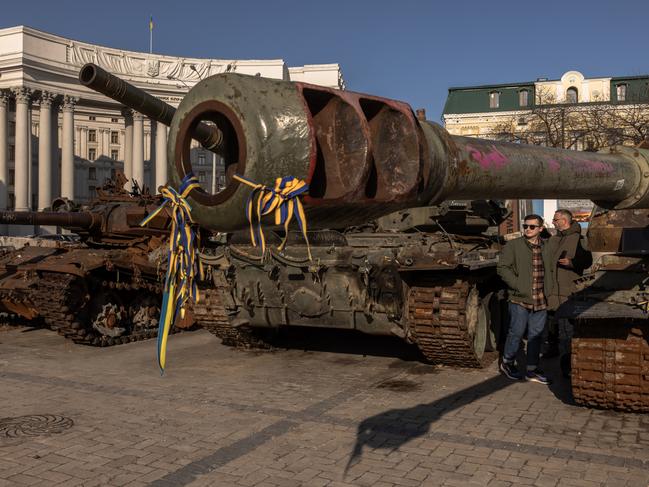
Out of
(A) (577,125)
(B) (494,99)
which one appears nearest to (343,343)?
(A) (577,125)

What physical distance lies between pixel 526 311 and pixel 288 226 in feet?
19.1

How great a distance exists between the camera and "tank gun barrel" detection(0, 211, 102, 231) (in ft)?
37.1

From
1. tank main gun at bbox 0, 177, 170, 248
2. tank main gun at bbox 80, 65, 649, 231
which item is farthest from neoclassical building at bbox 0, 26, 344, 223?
tank main gun at bbox 80, 65, 649, 231

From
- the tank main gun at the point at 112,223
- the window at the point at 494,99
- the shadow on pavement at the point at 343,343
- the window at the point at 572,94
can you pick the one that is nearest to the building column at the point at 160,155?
the window at the point at 494,99

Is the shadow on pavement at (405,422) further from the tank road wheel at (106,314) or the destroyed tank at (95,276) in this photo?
the tank road wheel at (106,314)

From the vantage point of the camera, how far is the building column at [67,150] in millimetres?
57750

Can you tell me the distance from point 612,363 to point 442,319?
238cm

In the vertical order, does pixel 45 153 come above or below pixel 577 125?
above

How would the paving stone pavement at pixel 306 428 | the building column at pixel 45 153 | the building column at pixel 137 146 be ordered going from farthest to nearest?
the building column at pixel 137 146, the building column at pixel 45 153, the paving stone pavement at pixel 306 428

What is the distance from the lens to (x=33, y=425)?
618cm

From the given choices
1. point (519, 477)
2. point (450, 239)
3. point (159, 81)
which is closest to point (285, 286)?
point (450, 239)

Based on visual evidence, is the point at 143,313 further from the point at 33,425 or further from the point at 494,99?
the point at 494,99

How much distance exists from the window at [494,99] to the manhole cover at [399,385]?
44131 millimetres

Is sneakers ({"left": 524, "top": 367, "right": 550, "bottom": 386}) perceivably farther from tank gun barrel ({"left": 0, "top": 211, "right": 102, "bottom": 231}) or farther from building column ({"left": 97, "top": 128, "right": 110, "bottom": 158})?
building column ({"left": 97, "top": 128, "right": 110, "bottom": 158})
